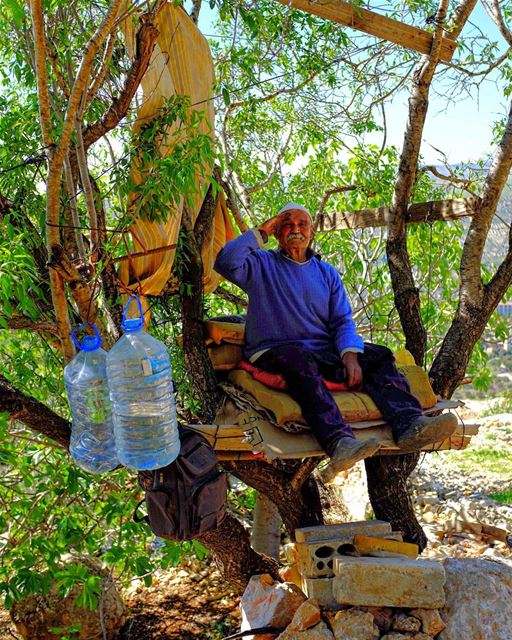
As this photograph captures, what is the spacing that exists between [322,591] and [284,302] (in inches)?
60.0

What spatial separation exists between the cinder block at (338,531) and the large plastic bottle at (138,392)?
1.22 metres

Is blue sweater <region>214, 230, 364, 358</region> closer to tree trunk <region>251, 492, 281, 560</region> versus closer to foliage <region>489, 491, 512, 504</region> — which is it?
tree trunk <region>251, 492, 281, 560</region>

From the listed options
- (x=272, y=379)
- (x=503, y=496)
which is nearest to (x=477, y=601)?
(x=272, y=379)

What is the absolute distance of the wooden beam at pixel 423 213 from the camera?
4621mm

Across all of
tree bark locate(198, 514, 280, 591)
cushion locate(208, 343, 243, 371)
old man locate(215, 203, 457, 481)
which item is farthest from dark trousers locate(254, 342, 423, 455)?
tree bark locate(198, 514, 280, 591)

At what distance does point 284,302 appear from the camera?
3934 mm

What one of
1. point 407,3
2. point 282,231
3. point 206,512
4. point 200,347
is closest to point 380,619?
point 206,512

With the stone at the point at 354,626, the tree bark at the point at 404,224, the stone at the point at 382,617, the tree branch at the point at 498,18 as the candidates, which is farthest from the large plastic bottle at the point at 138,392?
the tree branch at the point at 498,18

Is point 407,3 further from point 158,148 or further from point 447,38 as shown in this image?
point 158,148

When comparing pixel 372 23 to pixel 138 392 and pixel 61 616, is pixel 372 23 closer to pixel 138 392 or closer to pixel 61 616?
pixel 138 392

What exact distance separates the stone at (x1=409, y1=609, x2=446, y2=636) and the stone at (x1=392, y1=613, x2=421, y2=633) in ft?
0.08

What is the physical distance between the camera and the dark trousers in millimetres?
3351

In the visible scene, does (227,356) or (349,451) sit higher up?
(227,356)

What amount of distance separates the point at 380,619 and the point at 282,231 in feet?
6.89
